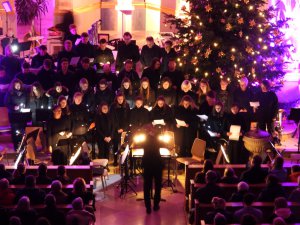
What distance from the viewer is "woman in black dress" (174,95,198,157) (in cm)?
1397

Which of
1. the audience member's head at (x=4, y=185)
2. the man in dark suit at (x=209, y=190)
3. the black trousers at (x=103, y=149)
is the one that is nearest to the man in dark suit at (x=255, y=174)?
the man in dark suit at (x=209, y=190)

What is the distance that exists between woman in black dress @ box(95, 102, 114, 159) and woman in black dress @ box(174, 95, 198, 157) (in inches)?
64.6

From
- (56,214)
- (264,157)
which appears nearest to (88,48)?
(264,157)

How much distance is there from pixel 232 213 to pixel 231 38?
7212 mm

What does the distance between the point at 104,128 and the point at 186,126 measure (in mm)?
2010

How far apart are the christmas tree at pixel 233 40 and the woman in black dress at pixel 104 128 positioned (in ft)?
8.79

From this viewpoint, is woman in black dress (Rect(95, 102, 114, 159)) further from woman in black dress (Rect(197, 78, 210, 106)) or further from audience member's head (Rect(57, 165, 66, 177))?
audience member's head (Rect(57, 165, 66, 177))

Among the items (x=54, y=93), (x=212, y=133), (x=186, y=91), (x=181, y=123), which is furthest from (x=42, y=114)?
(x=212, y=133)

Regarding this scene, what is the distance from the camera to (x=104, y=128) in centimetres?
1411

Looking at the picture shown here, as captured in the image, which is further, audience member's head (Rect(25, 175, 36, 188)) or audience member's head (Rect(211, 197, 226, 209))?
audience member's head (Rect(25, 175, 36, 188))

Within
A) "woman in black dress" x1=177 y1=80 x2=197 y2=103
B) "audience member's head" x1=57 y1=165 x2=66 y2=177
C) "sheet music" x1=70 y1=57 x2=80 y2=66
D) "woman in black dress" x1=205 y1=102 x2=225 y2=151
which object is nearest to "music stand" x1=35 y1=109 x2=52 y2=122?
"sheet music" x1=70 y1=57 x2=80 y2=66

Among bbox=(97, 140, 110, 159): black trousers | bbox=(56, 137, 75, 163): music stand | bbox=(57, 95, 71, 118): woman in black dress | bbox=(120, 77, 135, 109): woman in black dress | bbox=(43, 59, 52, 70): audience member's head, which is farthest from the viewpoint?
bbox=(43, 59, 52, 70): audience member's head

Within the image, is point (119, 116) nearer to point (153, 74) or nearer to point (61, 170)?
point (153, 74)

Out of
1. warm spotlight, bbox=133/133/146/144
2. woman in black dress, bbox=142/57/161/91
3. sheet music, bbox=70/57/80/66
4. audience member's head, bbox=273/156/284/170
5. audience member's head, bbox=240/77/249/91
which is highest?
sheet music, bbox=70/57/80/66
